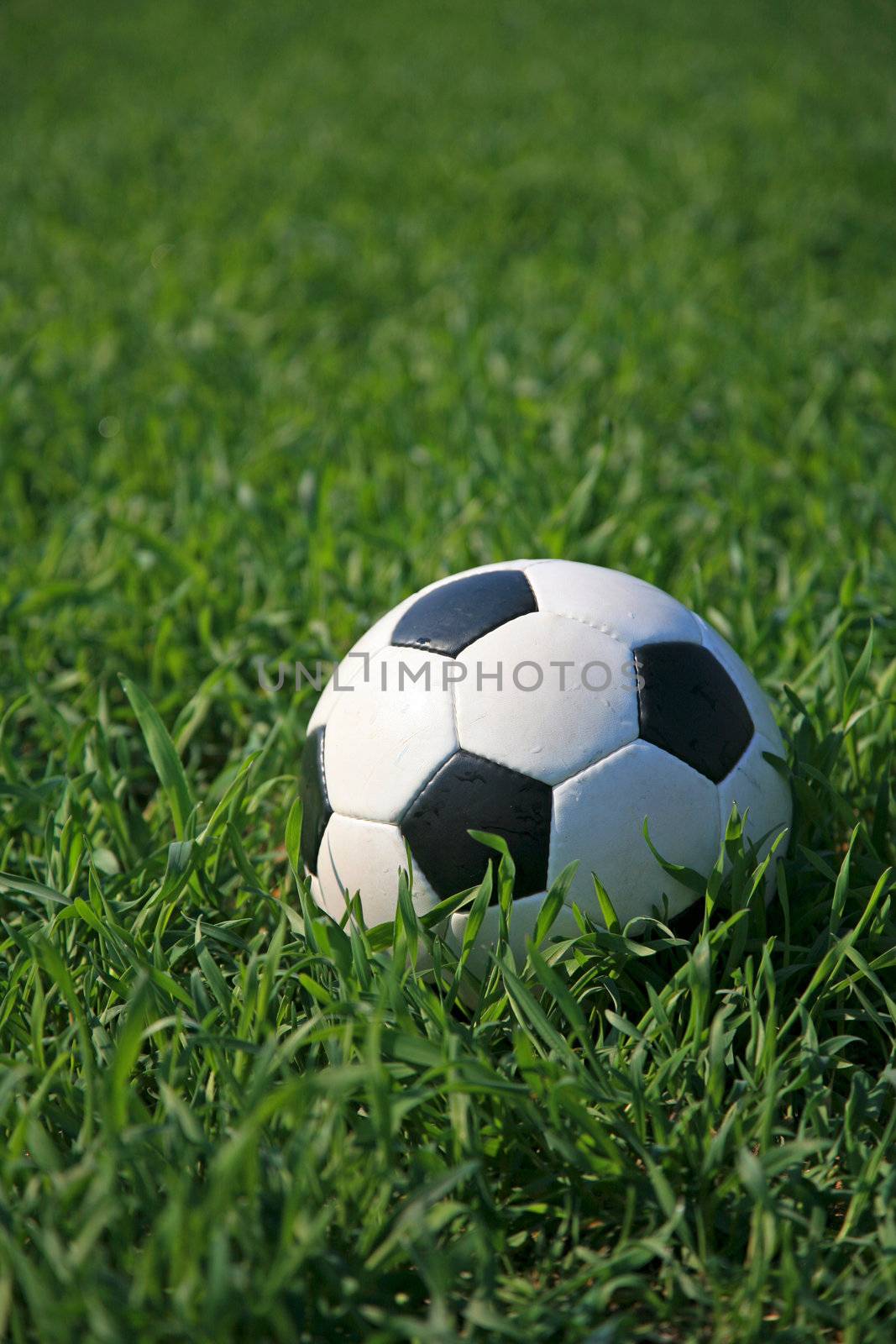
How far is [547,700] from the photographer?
5.89 feet

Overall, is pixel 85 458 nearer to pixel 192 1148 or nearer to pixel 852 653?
pixel 852 653

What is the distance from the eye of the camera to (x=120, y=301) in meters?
5.03

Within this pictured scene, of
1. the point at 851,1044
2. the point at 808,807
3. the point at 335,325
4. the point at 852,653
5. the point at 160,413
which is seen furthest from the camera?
the point at 335,325

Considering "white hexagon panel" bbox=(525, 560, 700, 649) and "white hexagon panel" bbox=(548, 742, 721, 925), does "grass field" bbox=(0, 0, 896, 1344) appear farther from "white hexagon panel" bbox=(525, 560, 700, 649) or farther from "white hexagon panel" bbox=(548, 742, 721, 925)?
"white hexagon panel" bbox=(525, 560, 700, 649)

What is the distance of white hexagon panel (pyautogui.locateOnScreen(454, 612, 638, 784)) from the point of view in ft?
5.78

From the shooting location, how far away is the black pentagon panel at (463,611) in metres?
1.91

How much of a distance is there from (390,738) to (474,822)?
21cm

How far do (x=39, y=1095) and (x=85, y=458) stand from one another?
2701mm

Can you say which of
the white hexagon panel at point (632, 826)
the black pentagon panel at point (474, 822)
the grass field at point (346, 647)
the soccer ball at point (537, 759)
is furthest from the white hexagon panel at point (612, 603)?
the grass field at point (346, 647)

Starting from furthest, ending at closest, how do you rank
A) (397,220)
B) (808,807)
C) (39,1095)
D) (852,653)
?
(397,220) < (852,653) < (808,807) < (39,1095)

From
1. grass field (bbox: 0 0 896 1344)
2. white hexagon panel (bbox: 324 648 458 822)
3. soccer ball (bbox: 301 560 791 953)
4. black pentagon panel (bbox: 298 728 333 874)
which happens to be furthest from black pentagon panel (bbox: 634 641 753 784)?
black pentagon panel (bbox: 298 728 333 874)

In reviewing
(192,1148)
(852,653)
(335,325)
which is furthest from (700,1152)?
(335,325)

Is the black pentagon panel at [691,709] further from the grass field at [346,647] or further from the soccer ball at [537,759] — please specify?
the grass field at [346,647]

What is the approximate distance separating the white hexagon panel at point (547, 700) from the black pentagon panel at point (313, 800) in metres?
0.29
